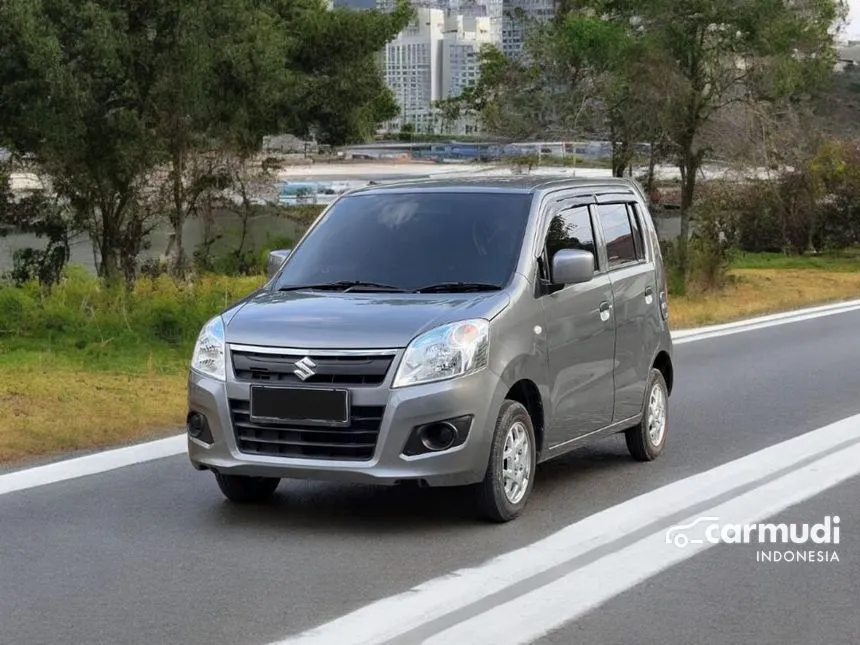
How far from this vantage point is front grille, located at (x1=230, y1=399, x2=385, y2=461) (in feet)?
24.9

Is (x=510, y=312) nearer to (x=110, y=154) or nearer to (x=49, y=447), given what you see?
(x=49, y=447)

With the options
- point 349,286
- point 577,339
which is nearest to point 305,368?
point 349,286

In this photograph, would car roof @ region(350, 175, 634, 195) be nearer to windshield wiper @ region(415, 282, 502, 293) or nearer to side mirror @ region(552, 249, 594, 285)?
side mirror @ region(552, 249, 594, 285)

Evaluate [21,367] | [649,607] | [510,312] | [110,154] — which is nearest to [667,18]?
[110,154]

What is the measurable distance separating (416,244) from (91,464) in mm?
2720

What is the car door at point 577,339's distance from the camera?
8.58 meters

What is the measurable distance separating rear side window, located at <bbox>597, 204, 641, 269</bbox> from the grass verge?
375 centimetres

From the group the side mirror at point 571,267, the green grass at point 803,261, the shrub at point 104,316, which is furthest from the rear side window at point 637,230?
the green grass at point 803,261

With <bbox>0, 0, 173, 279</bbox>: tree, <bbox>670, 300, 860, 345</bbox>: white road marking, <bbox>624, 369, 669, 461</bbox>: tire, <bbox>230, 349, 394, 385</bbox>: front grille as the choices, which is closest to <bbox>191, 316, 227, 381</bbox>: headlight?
<bbox>230, 349, 394, 385</bbox>: front grille

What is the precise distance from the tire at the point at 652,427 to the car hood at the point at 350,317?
224cm

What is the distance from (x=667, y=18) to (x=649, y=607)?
25653 mm

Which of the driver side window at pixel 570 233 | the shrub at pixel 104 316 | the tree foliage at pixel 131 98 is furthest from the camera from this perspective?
the tree foliage at pixel 131 98

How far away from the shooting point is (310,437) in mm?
7699

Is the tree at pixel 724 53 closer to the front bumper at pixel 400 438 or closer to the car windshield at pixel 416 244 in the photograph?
the car windshield at pixel 416 244
